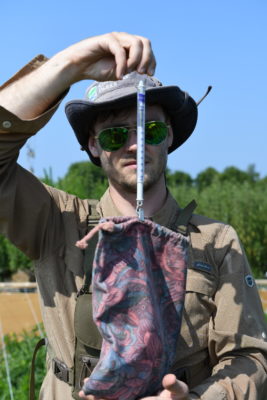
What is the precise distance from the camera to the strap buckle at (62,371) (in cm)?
237

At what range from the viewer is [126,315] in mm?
1879

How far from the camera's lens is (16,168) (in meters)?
2.33

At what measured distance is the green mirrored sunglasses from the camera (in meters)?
2.31

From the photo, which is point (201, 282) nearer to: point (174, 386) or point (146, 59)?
point (174, 386)

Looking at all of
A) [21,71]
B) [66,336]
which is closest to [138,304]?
[66,336]

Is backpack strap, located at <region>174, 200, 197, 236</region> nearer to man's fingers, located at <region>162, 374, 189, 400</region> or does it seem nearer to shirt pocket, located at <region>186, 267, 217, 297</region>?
shirt pocket, located at <region>186, 267, 217, 297</region>

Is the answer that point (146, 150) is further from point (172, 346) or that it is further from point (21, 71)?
point (172, 346)

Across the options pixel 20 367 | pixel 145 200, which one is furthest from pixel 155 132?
pixel 20 367

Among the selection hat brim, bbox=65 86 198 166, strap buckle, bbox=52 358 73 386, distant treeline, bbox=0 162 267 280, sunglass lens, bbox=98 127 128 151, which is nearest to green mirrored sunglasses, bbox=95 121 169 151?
sunglass lens, bbox=98 127 128 151

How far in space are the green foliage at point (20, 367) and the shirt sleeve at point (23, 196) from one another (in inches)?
120

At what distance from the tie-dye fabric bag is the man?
0.31 m

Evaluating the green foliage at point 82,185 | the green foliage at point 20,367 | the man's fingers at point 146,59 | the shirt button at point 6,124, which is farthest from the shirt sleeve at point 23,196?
the green foliage at point 20,367

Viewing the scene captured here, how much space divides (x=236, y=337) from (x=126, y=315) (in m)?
0.58

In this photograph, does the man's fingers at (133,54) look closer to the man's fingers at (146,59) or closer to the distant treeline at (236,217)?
the man's fingers at (146,59)
